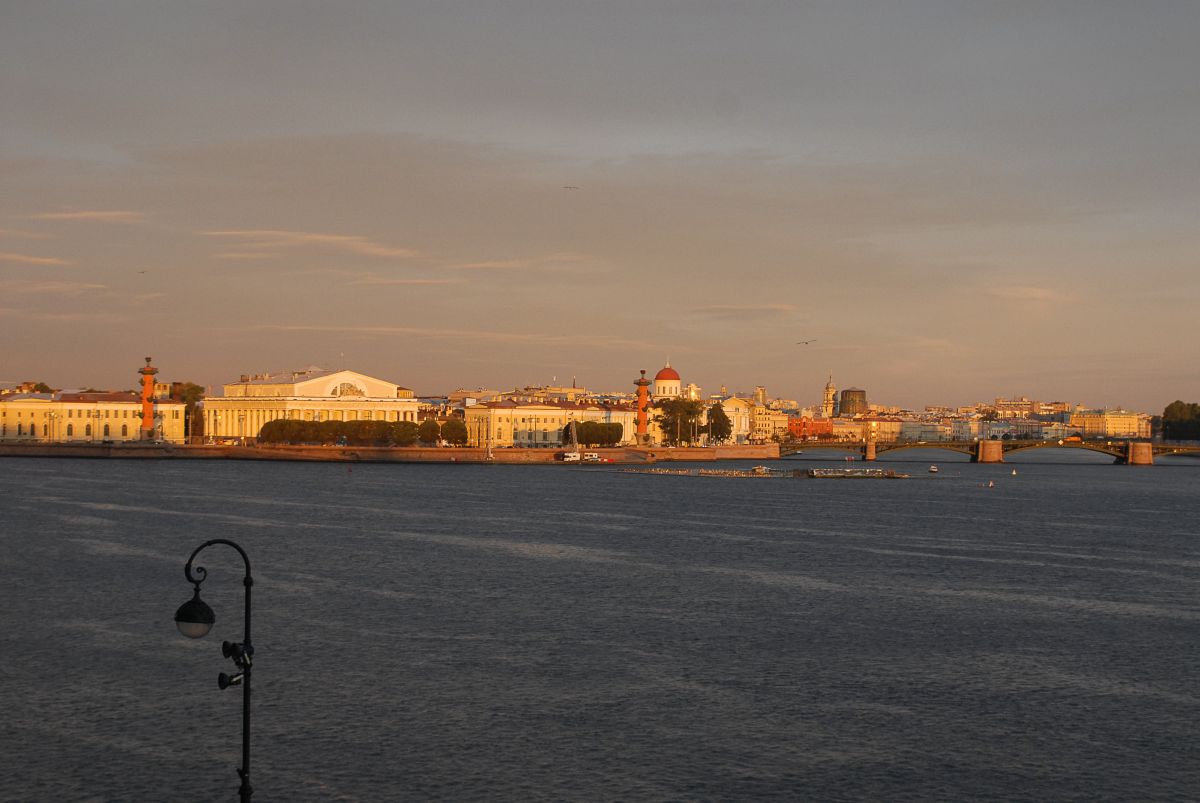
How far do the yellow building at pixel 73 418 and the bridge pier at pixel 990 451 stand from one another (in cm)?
6977

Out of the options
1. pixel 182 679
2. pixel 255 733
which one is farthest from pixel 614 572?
pixel 255 733

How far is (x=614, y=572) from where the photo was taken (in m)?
31.1

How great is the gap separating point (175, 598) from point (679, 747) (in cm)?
1368

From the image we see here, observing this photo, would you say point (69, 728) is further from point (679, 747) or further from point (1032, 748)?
point (1032, 748)

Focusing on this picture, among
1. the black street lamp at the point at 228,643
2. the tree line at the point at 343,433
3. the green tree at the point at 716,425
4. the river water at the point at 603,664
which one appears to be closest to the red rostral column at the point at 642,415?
the green tree at the point at 716,425

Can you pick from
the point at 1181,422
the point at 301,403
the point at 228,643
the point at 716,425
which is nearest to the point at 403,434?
the point at 301,403

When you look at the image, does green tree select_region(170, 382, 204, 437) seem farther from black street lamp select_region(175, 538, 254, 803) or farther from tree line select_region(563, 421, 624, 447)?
black street lamp select_region(175, 538, 254, 803)

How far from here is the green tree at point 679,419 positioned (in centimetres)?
12425

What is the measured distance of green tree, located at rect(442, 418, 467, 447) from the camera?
11181 cm

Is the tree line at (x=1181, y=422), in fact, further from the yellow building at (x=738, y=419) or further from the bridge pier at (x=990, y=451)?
the yellow building at (x=738, y=419)

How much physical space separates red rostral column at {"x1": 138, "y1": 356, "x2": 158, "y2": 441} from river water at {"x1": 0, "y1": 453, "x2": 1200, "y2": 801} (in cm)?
7225

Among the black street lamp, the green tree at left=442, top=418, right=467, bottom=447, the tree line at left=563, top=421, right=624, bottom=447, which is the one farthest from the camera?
the tree line at left=563, top=421, right=624, bottom=447

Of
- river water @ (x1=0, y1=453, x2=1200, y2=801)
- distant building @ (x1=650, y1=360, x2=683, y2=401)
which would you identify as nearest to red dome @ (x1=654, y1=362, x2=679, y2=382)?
distant building @ (x1=650, y1=360, x2=683, y2=401)

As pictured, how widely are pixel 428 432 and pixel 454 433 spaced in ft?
11.7
